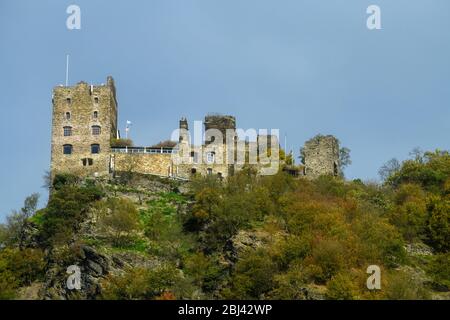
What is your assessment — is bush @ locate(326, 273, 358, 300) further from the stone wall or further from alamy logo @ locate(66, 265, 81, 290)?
the stone wall

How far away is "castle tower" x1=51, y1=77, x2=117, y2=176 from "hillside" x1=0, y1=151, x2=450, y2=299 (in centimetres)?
357

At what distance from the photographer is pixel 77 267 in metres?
60.2

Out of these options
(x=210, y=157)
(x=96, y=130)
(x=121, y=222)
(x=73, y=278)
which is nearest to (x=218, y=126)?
(x=210, y=157)

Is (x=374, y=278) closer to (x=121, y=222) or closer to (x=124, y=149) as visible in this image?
(x=121, y=222)

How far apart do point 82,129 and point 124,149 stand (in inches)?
136

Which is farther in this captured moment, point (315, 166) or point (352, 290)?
point (315, 166)

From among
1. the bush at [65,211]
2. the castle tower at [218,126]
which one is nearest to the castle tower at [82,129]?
the bush at [65,211]

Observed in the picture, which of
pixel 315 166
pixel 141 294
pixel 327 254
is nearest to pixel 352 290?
pixel 327 254

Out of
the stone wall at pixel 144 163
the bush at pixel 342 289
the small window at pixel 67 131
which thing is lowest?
the bush at pixel 342 289

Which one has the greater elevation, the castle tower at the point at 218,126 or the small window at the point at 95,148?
the castle tower at the point at 218,126

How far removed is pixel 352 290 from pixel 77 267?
52.8 ft

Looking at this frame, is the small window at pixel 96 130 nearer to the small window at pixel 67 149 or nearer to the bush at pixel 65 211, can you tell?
the small window at pixel 67 149

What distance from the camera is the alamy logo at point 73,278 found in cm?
5947

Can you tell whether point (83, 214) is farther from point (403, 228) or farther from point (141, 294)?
point (403, 228)
